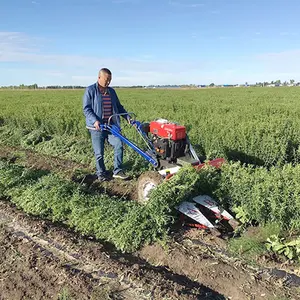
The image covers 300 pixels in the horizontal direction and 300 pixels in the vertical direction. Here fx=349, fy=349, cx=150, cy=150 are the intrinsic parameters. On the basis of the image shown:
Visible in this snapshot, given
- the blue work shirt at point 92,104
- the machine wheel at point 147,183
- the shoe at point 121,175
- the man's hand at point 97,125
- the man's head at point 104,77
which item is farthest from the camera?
the shoe at point 121,175

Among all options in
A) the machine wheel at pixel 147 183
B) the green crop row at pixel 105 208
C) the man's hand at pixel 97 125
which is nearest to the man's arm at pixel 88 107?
the man's hand at pixel 97 125

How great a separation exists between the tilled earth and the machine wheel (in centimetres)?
94

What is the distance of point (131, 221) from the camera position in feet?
14.0

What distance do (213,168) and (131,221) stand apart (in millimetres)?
1609

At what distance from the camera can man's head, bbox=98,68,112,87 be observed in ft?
20.3

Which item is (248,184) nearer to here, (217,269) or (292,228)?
(292,228)

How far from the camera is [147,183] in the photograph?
533 cm

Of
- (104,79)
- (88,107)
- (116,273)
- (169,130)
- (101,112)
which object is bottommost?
(116,273)

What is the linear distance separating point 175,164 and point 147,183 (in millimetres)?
670

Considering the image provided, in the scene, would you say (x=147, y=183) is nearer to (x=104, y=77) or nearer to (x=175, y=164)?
(x=175, y=164)

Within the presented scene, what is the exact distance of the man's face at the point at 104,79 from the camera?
620 cm

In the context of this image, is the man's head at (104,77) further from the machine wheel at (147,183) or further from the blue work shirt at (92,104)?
the machine wheel at (147,183)

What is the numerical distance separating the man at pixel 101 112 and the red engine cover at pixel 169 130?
2.53 ft

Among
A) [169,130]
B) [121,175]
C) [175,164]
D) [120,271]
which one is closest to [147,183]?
[175,164]
